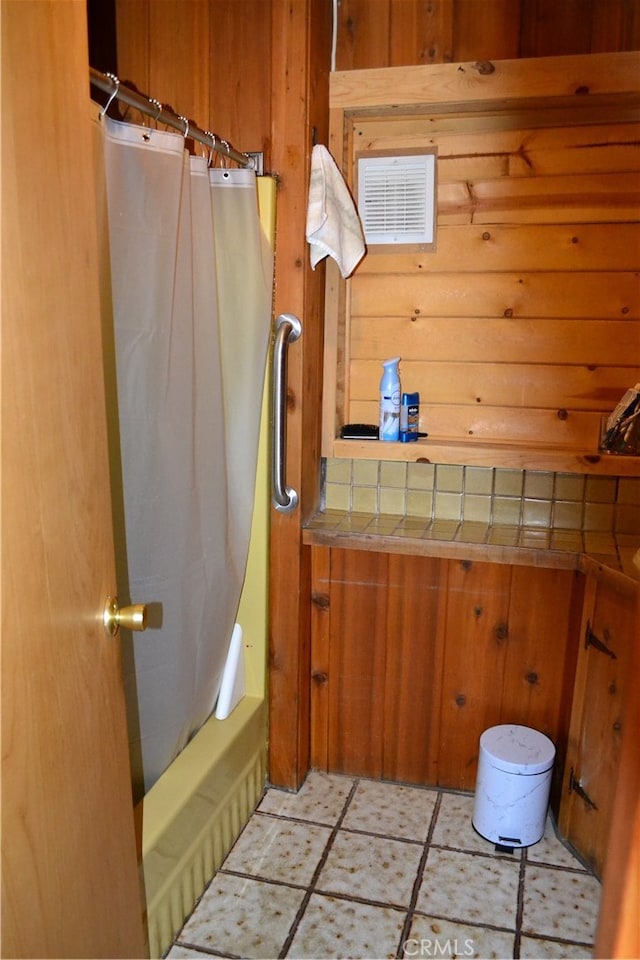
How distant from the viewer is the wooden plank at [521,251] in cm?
198

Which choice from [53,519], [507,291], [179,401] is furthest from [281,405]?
[53,519]

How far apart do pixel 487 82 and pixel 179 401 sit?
1190 mm

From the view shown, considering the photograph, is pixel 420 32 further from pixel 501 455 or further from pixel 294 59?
pixel 501 455

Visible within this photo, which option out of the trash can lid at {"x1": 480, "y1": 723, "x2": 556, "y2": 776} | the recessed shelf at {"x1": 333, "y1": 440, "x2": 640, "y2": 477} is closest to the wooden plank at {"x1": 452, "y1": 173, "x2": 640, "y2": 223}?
the recessed shelf at {"x1": 333, "y1": 440, "x2": 640, "y2": 477}

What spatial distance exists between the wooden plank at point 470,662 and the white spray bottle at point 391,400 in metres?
0.42

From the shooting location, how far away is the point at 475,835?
199 centimetres

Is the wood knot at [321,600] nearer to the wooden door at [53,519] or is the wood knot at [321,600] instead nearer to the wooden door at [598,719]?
the wooden door at [598,719]

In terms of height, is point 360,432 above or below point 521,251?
below

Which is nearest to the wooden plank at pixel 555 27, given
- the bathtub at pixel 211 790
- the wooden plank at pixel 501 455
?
the wooden plank at pixel 501 455

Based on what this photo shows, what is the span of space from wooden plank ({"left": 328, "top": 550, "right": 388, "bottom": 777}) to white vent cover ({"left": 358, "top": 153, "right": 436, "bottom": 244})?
0.95 meters

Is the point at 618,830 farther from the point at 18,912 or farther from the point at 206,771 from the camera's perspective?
the point at 206,771

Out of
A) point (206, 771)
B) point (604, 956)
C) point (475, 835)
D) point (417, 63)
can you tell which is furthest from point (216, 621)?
point (417, 63)

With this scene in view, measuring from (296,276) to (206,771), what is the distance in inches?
51.3

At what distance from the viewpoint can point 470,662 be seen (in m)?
2.13
